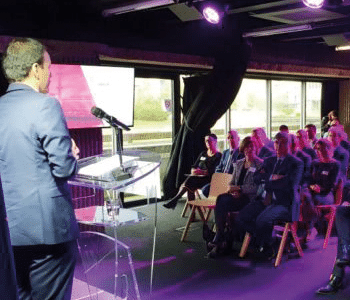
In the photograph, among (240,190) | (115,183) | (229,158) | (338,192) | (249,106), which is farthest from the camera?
(249,106)

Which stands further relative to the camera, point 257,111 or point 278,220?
point 257,111

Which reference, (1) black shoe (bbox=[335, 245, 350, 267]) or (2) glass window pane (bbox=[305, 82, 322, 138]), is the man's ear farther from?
(2) glass window pane (bbox=[305, 82, 322, 138])

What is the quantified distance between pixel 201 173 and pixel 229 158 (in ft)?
1.42

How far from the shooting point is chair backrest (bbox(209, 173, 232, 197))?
5347 millimetres

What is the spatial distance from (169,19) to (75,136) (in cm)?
230

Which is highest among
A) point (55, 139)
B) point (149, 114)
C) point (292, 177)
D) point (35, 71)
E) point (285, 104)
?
point (285, 104)

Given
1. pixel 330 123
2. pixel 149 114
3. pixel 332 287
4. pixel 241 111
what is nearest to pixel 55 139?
pixel 332 287

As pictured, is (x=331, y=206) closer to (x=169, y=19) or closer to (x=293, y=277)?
(x=293, y=277)

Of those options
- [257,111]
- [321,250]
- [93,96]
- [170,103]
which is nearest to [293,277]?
[321,250]

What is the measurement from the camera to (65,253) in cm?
177

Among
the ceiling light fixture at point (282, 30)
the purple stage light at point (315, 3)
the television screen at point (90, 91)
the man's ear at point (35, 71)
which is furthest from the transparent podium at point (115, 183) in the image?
the ceiling light fixture at point (282, 30)

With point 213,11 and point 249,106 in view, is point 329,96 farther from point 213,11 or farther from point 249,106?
point 213,11

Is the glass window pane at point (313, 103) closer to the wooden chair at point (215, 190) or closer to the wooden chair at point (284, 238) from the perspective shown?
the wooden chair at point (215, 190)

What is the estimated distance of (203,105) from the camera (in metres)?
7.29
